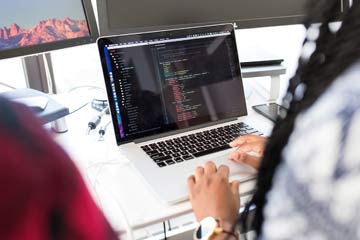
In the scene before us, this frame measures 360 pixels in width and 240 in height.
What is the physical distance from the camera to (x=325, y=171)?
469mm

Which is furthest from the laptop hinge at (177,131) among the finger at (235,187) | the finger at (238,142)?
the finger at (235,187)

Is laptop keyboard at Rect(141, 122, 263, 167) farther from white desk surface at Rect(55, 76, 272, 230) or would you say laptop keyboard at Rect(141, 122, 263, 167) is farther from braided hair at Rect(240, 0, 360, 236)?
braided hair at Rect(240, 0, 360, 236)

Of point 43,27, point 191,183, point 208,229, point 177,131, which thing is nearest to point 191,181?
point 191,183

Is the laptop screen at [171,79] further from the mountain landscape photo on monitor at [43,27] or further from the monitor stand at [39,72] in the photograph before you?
the monitor stand at [39,72]

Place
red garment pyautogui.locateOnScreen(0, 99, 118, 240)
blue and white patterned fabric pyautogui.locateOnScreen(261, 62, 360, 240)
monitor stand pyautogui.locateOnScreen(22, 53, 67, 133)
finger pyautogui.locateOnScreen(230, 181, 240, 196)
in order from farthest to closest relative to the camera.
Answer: monitor stand pyautogui.locateOnScreen(22, 53, 67, 133) → finger pyautogui.locateOnScreen(230, 181, 240, 196) → blue and white patterned fabric pyautogui.locateOnScreen(261, 62, 360, 240) → red garment pyautogui.locateOnScreen(0, 99, 118, 240)

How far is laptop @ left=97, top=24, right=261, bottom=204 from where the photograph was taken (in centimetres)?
98

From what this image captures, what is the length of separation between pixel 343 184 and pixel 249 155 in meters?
0.47

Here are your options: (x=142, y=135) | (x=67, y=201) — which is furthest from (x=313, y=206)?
(x=142, y=135)

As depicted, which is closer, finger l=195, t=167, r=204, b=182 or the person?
the person

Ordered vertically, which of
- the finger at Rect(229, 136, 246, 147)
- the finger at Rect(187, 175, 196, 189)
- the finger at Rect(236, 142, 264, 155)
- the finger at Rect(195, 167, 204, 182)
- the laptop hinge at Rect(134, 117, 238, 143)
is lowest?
the finger at Rect(187, 175, 196, 189)

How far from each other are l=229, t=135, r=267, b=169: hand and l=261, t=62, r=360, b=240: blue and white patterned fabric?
0.40 metres

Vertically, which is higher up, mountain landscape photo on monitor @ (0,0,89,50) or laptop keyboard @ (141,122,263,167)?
mountain landscape photo on monitor @ (0,0,89,50)

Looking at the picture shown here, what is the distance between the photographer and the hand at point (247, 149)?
0.93 metres

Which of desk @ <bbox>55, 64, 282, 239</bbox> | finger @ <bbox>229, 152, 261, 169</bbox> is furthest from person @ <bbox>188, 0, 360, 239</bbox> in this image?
finger @ <bbox>229, 152, 261, 169</bbox>
